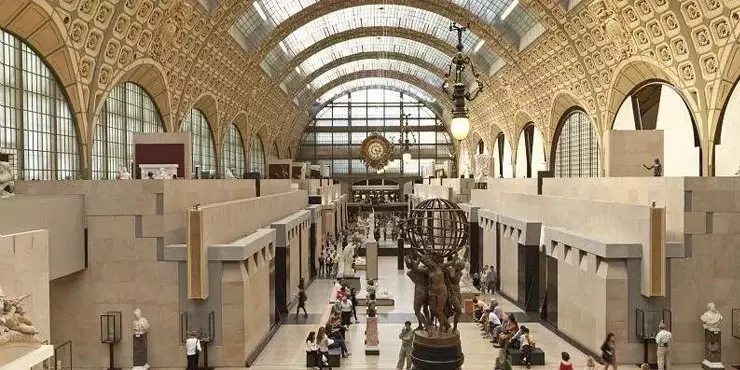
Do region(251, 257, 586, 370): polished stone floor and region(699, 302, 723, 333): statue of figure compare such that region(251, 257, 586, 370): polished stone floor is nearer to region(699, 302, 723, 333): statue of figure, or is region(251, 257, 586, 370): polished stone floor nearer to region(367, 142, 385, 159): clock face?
region(699, 302, 723, 333): statue of figure

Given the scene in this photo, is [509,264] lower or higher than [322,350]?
higher

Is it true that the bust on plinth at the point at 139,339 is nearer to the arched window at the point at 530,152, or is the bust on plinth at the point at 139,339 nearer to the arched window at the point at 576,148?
the arched window at the point at 576,148

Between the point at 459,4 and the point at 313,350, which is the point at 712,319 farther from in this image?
the point at 459,4

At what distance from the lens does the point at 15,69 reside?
18.4 m

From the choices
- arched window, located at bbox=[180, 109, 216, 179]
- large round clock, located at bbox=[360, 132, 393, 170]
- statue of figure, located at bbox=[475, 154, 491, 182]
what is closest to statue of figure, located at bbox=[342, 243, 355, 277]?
statue of figure, located at bbox=[475, 154, 491, 182]

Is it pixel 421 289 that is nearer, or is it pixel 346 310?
pixel 421 289

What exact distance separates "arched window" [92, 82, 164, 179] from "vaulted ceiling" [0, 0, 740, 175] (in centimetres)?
82

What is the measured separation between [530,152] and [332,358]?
1346 inches

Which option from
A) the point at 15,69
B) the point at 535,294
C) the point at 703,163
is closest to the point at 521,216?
the point at 535,294

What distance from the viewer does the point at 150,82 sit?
27609 mm

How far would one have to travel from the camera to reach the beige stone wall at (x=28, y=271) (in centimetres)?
820

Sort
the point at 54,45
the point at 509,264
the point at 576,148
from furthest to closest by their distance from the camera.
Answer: the point at 576,148
the point at 509,264
the point at 54,45

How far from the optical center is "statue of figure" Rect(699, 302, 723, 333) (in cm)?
1327

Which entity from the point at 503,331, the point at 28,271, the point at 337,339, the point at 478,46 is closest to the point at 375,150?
the point at 478,46
